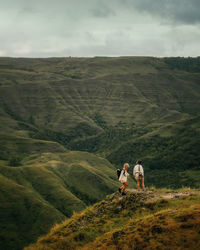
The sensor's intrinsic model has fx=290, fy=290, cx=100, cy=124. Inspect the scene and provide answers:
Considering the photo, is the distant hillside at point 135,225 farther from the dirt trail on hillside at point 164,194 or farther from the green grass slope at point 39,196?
the green grass slope at point 39,196

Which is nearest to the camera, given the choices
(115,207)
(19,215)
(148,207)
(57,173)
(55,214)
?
(148,207)

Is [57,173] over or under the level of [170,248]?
under

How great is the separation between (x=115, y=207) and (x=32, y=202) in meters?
118

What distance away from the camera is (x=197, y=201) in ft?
74.3

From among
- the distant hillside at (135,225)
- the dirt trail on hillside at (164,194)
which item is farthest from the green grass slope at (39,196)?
the dirt trail on hillside at (164,194)

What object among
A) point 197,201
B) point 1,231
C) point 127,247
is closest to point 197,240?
point 127,247

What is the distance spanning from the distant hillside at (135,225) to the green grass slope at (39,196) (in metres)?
98.6

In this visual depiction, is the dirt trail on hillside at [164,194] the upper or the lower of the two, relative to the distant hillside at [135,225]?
upper

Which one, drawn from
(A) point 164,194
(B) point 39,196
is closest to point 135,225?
(A) point 164,194

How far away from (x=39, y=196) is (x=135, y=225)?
456ft

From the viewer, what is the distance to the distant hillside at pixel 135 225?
18.2m

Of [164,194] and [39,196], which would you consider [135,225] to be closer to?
[164,194]

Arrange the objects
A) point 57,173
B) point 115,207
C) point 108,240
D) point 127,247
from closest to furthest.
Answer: point 127,247 < point 108,240 < point 115,207 < point 57,173

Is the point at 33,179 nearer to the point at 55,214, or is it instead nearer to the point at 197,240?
the point at 55,214
